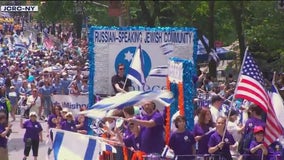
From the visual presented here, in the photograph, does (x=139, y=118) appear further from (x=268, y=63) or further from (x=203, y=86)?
(x=268, y=63)

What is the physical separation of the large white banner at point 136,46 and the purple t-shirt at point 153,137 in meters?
4.33

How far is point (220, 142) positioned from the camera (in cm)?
1143

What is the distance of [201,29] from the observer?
40844 mm

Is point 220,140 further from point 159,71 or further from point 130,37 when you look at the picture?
point 130,37

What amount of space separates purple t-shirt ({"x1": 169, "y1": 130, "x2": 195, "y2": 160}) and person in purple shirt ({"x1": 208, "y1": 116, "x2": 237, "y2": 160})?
0.89ft

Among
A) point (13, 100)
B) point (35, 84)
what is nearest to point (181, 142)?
point (13, 100)

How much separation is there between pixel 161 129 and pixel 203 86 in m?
14.7

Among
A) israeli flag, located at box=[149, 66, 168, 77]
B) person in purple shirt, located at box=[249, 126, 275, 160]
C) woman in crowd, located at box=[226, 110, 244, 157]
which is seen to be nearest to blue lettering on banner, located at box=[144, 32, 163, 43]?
israeli flag, located at box=[149, 66, 168, 77]

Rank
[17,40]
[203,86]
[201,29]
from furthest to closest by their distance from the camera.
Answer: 1. [17,40]
2. [201,29]
3. [203,86]

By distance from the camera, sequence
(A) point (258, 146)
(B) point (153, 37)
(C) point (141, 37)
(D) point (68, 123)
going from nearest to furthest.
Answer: (A) point (258, 146) < (D) point (68, 123) < (B) point (153, 37) < (C) point (141, 37)

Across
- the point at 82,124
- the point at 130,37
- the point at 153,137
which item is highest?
the point at 130,37

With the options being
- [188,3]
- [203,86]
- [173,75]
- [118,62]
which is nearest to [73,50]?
[188,3]

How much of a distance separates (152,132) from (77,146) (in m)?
1.07

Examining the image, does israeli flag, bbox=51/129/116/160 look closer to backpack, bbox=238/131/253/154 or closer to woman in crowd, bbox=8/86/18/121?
backpack, bbox=238/131/253/154
